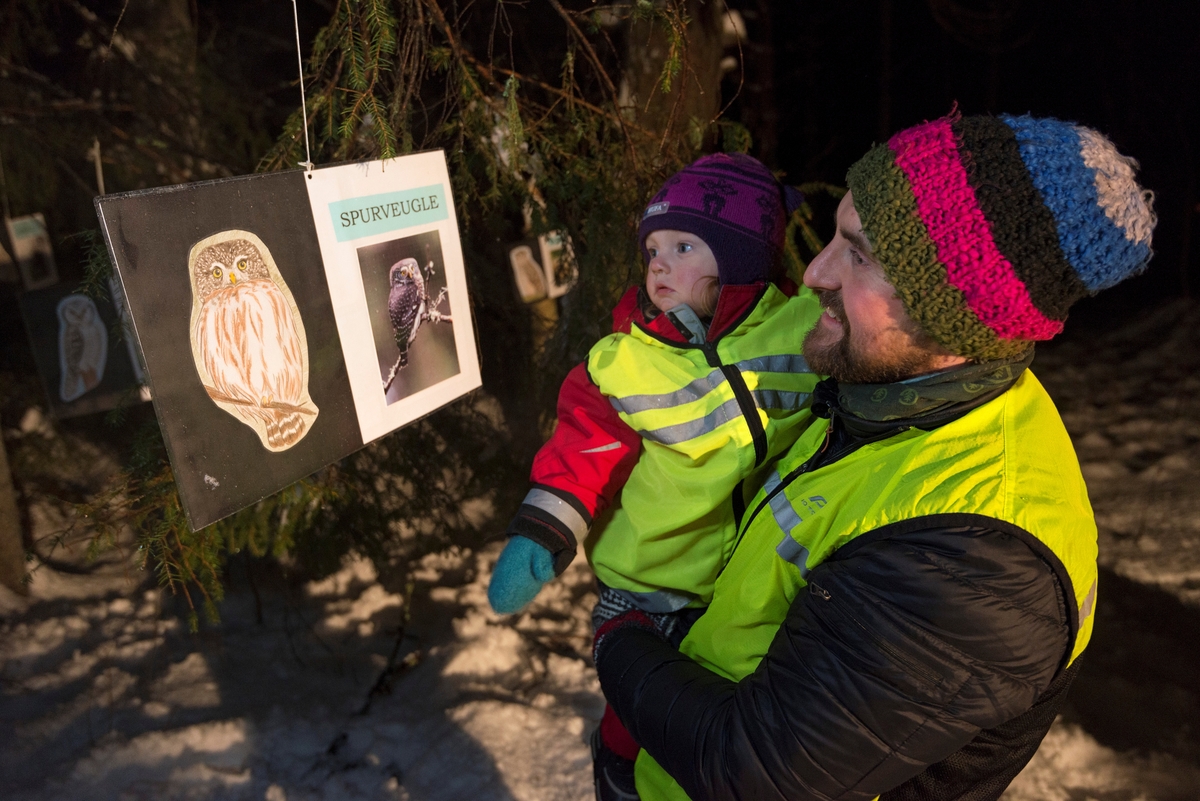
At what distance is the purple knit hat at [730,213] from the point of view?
5.70 feet

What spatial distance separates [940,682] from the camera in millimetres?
986

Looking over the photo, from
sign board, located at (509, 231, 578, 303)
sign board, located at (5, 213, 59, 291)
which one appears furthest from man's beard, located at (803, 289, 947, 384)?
sign board, located at (5, 213, 59, 291)

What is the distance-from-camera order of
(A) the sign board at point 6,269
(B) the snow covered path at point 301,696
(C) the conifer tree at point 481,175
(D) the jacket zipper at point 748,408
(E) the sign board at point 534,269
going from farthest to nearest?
(A) the sign board at point 6,269 < (E) the sign board at point 534,269 < (B) the snow covered path at point 301,696 < (C) the conifer tree at point 481,175 < (D) the jacket zipper at point 748,408

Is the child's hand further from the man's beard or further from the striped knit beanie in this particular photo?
the striped knit beanie

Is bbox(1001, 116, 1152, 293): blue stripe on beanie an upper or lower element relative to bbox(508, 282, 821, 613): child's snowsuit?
upper

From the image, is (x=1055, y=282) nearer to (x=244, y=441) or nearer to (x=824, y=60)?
(x=244, y=441)

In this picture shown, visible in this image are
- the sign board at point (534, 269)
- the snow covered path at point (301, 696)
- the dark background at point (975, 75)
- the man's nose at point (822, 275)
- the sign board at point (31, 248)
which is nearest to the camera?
the man's nose at point (822, 275)

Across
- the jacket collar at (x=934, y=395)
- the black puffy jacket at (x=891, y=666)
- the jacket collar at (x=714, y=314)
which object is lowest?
the black puffy jacket at (x=891, y=666)

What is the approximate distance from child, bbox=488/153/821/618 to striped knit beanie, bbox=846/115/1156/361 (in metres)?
0.55

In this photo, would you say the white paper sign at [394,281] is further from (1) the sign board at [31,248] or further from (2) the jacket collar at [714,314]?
(1) the sign board at [31,248]

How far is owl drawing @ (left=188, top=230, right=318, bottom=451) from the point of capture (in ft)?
4.56

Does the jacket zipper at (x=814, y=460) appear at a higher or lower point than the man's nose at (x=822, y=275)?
lower

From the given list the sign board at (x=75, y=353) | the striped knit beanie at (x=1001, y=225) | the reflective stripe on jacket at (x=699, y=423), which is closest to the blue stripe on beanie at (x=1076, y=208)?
the striped knit beanie at (x=1001, y=225)

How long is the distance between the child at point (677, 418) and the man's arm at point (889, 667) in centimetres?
52
